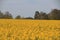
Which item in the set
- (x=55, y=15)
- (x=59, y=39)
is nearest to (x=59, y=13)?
(x=55, y=15)

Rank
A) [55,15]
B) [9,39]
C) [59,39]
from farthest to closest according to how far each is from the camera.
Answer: [55,15] < [59,39] < [9,39]

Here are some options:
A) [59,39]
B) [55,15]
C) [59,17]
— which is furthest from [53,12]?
[59,39]

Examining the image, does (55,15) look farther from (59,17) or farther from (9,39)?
(9,39)

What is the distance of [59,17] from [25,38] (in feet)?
168

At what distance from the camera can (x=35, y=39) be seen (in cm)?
1025

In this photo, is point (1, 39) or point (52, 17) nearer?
point (1, 39)

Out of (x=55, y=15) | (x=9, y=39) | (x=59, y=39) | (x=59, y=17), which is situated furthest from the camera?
(x=55, y=15)

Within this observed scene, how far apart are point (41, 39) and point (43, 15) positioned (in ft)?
178

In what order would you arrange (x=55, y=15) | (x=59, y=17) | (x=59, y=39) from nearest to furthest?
1. (x=59, y=39)
2. (x=59, y=17)
3. (x=55, y=15)

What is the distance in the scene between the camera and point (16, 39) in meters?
10.2

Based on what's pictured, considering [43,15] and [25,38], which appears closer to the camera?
[25,38]

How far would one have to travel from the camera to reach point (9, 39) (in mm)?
10023

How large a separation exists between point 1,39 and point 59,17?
169 ft

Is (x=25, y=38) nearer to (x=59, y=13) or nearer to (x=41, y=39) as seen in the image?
(x=41, y=39)
